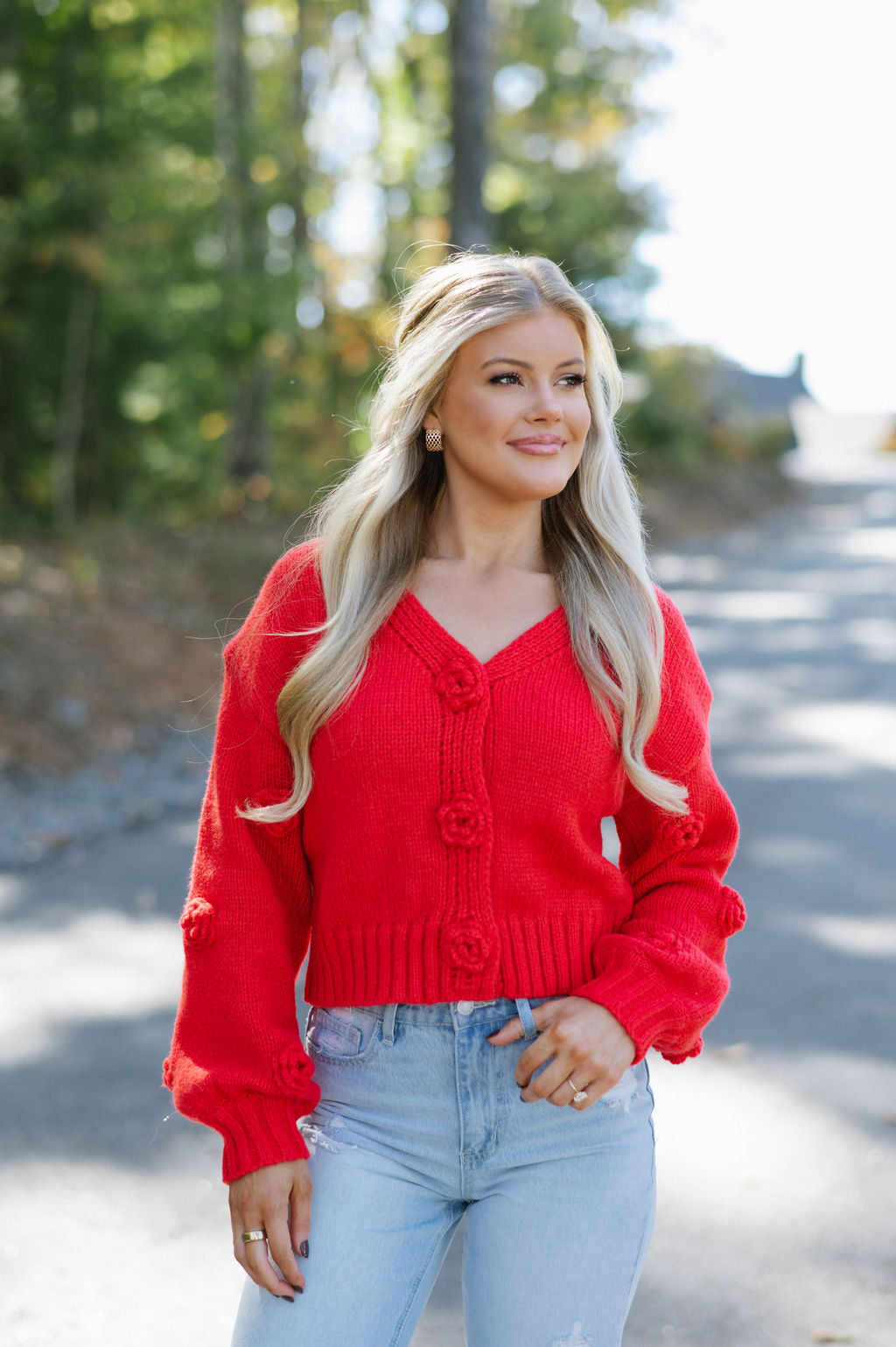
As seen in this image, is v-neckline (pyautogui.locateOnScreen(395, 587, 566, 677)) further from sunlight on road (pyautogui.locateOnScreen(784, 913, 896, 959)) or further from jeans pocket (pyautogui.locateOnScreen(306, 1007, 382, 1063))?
sunlight on road (pyautogui.locateOnScreen(784, 913, 896, 959))

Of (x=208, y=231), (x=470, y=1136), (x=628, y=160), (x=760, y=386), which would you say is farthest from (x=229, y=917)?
(x=760, y=386)

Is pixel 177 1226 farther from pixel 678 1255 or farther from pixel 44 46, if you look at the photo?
pixel 44 46

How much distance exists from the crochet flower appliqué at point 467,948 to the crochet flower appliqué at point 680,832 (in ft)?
1.22

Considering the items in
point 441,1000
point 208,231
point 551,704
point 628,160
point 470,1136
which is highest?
point 628,160

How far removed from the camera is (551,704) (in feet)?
6.47

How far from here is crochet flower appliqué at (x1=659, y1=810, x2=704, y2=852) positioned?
206 cm

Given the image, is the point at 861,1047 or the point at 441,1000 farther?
the point at 861,1047

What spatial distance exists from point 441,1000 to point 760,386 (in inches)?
2601

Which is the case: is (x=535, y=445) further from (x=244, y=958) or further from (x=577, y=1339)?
(x=577, y=1339)

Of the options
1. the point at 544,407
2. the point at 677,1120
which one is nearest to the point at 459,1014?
the point at 544,407

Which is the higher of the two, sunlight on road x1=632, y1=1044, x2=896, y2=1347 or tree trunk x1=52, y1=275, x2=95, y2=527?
tree trunk x1=52, y1=275, x2=95, y2=527

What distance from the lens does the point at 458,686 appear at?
1.93 m

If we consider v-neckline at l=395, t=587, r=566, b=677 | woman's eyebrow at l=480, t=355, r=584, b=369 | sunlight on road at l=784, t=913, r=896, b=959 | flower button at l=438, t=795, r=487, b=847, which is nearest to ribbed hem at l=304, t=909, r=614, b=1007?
flower button at l=438, t=795, r=487, b=847

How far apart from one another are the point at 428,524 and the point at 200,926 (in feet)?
2.51
